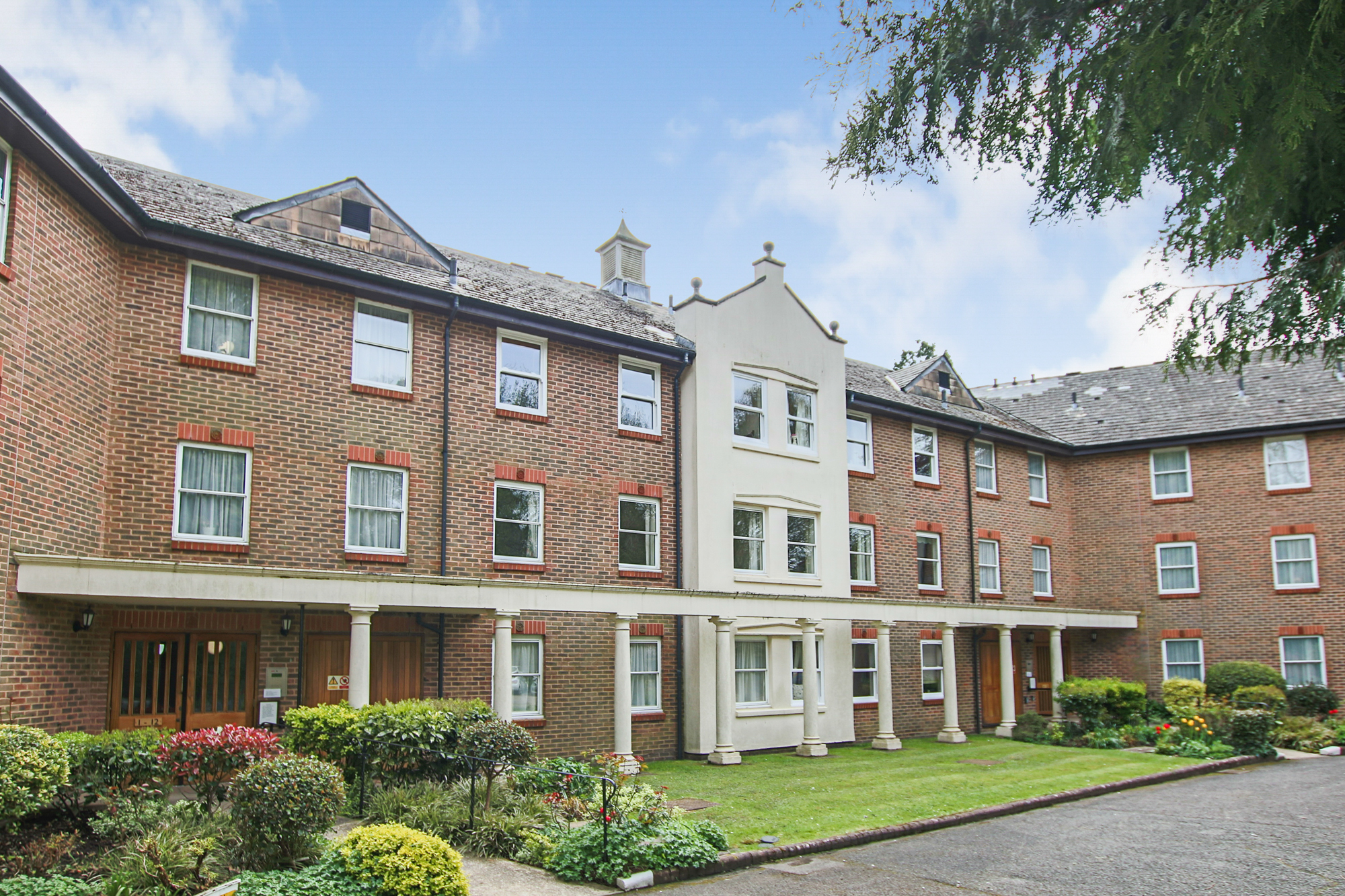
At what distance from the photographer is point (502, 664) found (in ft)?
50.6

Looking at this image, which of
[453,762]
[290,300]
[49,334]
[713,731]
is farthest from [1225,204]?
[713,731]

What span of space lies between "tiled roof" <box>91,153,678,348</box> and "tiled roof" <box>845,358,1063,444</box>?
617 cm

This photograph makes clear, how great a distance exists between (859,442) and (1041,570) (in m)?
8.46

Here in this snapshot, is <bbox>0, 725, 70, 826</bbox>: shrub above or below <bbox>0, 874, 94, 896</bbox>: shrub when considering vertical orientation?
above

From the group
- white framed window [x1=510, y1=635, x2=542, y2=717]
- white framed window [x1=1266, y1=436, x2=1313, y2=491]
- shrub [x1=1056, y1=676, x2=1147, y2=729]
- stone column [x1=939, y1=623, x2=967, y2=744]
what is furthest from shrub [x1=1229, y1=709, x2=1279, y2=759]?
white framed window [x1=510, y1=635, x2=542, y2=717]

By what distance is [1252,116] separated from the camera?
528 cm

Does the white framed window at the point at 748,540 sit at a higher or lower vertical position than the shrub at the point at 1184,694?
higher

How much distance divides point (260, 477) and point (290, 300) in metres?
2.90

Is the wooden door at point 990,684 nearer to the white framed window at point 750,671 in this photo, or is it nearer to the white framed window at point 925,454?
the white framed window at point 925,454

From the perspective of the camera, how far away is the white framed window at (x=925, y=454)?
25844 millimetres

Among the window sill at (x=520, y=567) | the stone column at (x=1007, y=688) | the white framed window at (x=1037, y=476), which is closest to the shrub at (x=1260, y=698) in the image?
the stone column at (x=1007, y=688)

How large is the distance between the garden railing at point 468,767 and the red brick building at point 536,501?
196cm

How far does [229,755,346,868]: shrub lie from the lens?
8.94 meters

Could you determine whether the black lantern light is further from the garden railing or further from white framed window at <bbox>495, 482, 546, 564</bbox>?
white framed window at <bbox>495, 482, 546, 564</bbox>
